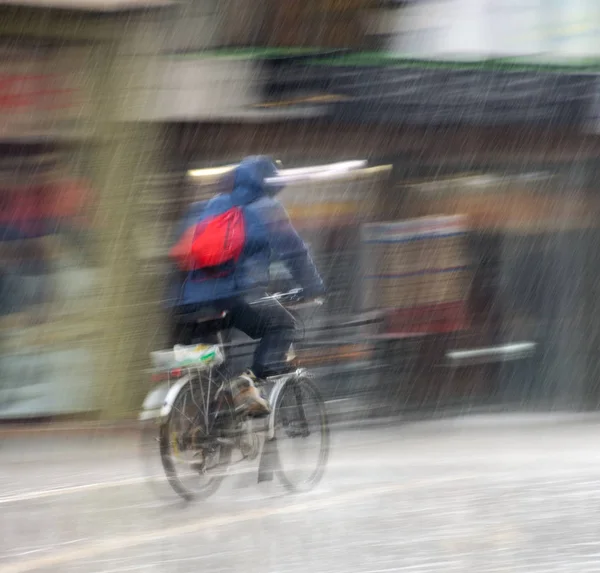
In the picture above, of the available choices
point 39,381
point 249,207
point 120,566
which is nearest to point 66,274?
point 39,381

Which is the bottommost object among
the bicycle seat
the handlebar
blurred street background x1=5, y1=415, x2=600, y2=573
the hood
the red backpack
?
blurred street background x1=5, y1=415, x2=600, y2=573

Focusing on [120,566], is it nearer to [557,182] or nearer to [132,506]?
[132,506]

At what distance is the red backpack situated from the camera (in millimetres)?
7730

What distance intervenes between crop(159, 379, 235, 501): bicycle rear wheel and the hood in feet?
3.44

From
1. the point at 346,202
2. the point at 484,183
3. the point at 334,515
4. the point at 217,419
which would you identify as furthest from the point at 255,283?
the point at 484,183

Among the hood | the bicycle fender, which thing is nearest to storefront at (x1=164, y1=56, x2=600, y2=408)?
the hood

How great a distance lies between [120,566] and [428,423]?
6736 millimetres

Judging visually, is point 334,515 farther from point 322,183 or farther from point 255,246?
point 322,183

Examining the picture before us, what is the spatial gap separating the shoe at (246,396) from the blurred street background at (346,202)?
7.01 ft

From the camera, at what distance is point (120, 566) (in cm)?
604

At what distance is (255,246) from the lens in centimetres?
782

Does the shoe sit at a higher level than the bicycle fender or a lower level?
higher

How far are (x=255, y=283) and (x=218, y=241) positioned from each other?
30 cm

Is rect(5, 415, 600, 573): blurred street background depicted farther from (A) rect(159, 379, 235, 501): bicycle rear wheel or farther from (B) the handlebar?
(B) the handlebar
